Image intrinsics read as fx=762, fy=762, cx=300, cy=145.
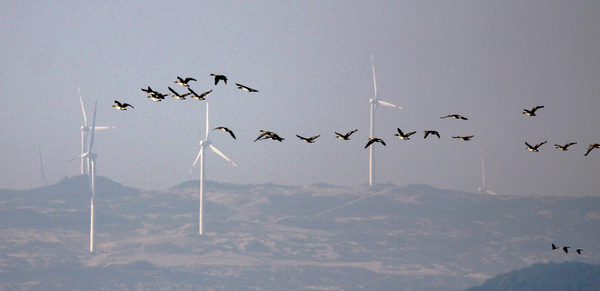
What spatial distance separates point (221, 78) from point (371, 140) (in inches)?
821

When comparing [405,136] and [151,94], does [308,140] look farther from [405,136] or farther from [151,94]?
[151,94]

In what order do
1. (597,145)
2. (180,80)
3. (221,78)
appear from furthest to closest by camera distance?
(597,145) → (180,80) → (221,78)

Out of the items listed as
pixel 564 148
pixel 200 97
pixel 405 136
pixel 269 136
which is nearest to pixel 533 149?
pixel 564 148

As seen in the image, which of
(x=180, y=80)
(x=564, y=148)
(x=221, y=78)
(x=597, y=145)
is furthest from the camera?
(x=564, y=148)

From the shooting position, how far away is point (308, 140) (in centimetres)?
8775

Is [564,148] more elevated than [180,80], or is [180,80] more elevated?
[180,80]

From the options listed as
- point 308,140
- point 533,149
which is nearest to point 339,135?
point 308,140

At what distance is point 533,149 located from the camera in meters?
93.1

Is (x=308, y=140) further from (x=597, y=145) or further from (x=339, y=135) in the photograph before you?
(x=597, y=145)

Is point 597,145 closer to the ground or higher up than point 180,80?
closer to the ground

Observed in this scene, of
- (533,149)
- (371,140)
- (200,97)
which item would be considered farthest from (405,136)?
(200,97)

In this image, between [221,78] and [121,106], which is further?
[121,106]

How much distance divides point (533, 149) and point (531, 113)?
251 inches

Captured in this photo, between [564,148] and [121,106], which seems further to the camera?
[564,148]
